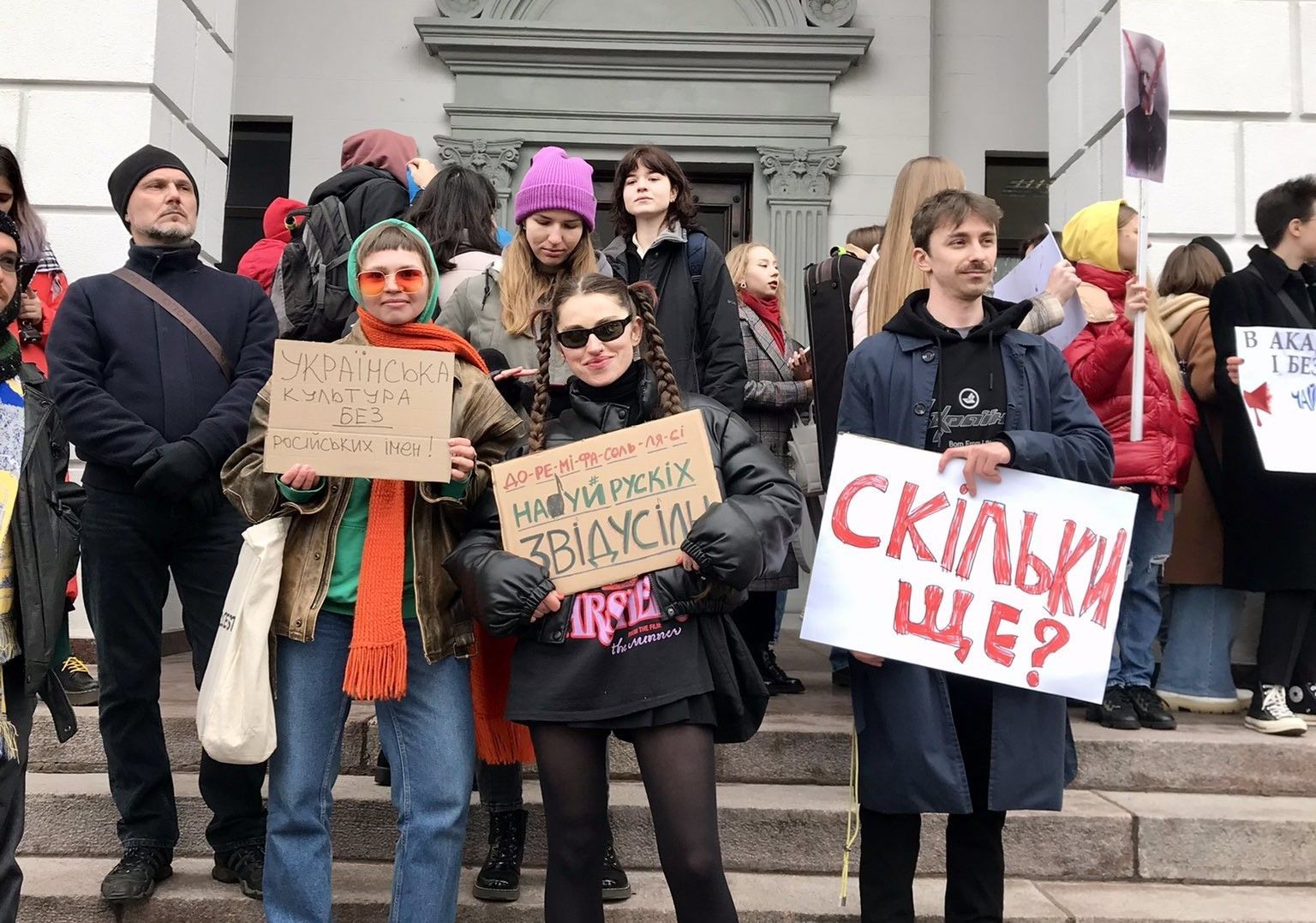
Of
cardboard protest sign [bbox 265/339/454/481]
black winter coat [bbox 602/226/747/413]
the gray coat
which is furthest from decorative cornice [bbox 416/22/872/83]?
cardboard protest sign [bbox 265/339/454/481]

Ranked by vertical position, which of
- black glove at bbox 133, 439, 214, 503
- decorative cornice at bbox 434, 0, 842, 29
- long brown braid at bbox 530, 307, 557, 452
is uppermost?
decorative cornice at bbox 434, 0, 842, 29

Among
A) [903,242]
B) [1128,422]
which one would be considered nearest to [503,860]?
[903,242]

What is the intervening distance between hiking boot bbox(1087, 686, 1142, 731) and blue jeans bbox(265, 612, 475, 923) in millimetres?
2689

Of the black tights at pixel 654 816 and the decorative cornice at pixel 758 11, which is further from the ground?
the decorative cornice at pixel 758 11

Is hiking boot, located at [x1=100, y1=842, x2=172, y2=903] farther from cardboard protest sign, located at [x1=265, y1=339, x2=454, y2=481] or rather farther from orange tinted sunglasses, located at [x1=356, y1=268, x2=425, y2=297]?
orange tinted sunglasses, located at [x1=356, y1=268, x2=425, y2=297]

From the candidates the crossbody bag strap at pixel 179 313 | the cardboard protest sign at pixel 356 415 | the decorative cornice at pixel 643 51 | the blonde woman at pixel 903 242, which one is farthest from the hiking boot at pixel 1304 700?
the decorative cornice at pixel 643 51

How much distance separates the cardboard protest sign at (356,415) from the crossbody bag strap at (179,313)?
40.3 inches

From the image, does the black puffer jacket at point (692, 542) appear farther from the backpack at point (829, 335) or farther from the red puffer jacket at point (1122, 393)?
the red puffer jacket at point (1122, 393)

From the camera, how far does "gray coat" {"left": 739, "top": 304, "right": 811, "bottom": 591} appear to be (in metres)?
5.17

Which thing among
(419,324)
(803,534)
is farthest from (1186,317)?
(419,324)

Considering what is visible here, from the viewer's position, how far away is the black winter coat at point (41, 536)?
2.78 metres

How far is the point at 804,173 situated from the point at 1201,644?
4775mm

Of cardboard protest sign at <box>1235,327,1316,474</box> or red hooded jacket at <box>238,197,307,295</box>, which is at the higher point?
red hooded jacket at <box>238,197,307,295</box>

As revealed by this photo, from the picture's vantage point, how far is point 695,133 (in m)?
8.70
